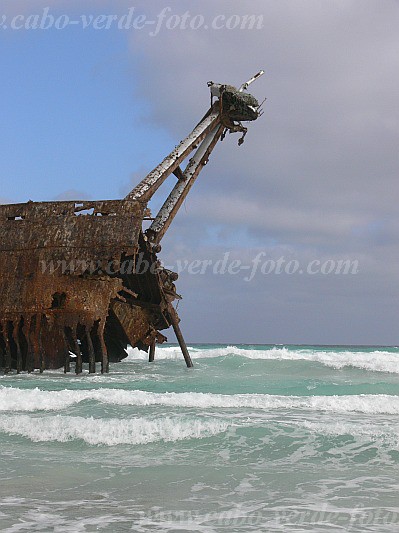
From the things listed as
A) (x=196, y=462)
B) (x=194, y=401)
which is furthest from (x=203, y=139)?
(x=196, y=462)

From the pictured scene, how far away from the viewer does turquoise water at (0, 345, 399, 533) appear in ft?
17.5

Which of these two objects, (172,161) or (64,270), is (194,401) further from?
(172,161)

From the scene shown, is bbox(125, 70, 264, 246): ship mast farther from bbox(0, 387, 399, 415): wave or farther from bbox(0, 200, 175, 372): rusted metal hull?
bbox(0, 387, 399, 415): wave

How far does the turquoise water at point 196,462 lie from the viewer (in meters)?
5.33

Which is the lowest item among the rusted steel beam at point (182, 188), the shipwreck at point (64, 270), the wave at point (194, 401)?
the wave at point (194, 401)

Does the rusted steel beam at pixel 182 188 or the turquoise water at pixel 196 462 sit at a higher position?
the rusted steel beam at pixel 182 188

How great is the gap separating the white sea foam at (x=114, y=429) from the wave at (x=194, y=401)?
172 cm

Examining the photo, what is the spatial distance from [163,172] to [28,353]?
620 centimetres

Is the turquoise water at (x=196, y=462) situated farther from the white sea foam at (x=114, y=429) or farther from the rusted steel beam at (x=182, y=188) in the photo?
the rusted steel beam at (x=182, y=188)

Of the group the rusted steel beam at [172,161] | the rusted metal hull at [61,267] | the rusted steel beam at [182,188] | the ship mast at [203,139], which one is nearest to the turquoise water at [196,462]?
the rusted metal hull at [61,267]

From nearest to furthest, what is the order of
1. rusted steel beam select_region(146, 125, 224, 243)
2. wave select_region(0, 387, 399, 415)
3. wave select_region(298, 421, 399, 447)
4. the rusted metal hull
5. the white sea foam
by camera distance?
wave select_region(298, 421, 399, 447) → the white sea foam → wave select_region(0, 387, 399, 415) → the rusted metal hull → rusted steel beam select_region(146, 125, 224, 243)

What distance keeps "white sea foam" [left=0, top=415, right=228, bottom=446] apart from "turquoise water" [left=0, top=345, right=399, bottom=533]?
0.02 meters

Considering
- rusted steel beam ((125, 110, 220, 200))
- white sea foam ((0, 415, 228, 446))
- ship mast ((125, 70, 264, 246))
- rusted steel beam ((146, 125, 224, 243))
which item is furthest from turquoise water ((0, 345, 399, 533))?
ship mast ((125, 70, 264, 246))

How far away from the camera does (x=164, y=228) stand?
19078mm
